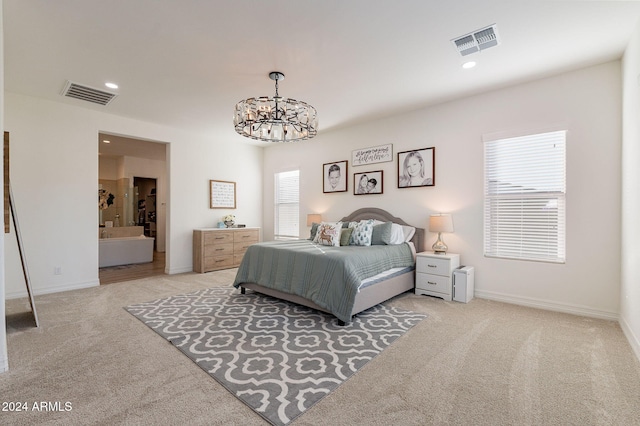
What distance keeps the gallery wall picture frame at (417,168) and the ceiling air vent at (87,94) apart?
422cm

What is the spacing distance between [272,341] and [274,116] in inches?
87.6

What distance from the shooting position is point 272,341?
8.39 ft

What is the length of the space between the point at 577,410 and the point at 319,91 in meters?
3.74

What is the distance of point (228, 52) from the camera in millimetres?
2846

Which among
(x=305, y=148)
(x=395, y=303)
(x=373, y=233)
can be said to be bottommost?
(x=395, y=303)

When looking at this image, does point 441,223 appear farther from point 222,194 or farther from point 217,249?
point 222,194

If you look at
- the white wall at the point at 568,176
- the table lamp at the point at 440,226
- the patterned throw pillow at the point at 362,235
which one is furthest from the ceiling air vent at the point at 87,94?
the table lamp at the point at 440,226

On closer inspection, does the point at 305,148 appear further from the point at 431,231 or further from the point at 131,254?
the point at 131,254

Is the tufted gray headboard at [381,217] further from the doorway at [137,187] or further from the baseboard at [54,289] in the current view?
the doorway at [137,187]

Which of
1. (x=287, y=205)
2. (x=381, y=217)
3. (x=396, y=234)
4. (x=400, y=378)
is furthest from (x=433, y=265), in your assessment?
(x=287, y=205)

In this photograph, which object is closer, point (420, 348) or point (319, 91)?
point (420, 348)

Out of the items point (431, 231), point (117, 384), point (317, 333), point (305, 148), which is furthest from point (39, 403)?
point (305, 148)

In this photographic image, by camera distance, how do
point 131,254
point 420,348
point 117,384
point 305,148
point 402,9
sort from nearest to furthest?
point 117,384
point 402,9
point 420,348
point 305,148
point 131,254

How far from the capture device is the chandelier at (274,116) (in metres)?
3.03
